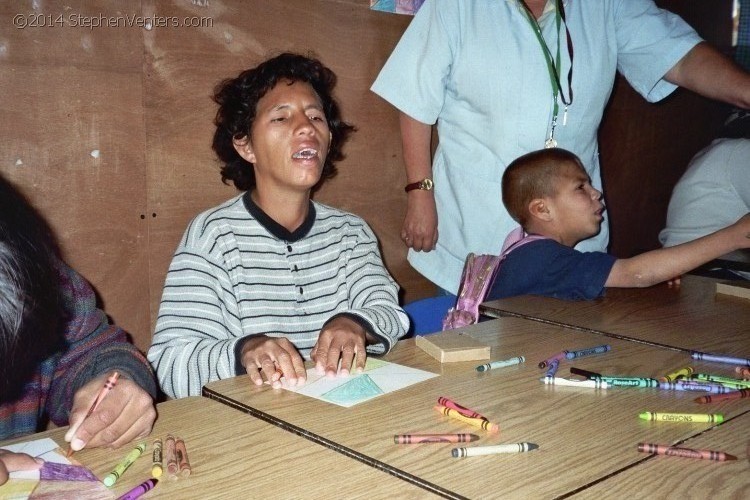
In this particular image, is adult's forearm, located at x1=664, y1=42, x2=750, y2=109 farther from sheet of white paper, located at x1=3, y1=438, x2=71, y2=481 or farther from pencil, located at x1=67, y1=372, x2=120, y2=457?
sheet of white paper, located at x1=3, y1=438, x2=71, y2=481

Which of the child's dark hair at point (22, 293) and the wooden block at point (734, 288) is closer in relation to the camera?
the child's dark hair at point (22, 293)

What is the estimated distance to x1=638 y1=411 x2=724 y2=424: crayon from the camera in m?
1.16

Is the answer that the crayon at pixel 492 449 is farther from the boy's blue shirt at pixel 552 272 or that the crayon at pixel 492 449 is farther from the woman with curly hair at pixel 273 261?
the boy's blue shirt at pixel 552 272

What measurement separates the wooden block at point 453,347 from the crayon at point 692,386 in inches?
13.4

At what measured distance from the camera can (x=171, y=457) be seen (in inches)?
39.3

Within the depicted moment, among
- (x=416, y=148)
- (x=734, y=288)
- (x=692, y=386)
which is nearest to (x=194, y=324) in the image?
(x=692, y=386)

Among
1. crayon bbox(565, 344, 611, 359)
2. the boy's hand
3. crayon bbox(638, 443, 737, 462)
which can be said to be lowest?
crayon bbox(638, 443, 737, 462)

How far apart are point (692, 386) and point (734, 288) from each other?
3.13ft

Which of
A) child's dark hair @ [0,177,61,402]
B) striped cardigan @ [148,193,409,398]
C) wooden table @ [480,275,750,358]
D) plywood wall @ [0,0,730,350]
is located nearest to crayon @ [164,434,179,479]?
child's dark hair @ [0,177,61,402]

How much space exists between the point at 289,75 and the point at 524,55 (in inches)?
35.1

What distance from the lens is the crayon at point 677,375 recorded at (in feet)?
4.45

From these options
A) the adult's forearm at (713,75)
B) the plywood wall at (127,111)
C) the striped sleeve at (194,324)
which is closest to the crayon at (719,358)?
the striped sleeve at (194,324)

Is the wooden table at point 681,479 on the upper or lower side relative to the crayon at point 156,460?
lower

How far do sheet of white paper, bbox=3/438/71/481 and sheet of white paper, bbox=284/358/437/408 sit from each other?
40 cm
